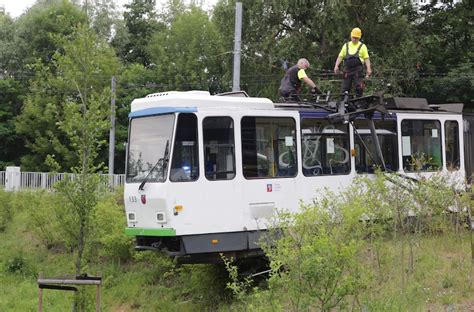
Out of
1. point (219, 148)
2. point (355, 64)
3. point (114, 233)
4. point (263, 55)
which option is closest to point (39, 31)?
point (263, 55)

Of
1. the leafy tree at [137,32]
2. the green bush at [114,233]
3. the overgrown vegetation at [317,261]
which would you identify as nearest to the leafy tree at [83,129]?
the overgrown vegetation at [317,261]

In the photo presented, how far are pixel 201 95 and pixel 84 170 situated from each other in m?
2.76

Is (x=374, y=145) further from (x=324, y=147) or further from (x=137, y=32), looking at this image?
(x=137, y=32)

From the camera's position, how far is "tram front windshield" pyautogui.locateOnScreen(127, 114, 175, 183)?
31.5 feet

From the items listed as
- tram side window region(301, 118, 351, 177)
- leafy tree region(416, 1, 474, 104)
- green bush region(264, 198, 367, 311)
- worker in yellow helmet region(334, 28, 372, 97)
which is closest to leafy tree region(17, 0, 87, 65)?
leafy tree region(416, 1, 474, 104)

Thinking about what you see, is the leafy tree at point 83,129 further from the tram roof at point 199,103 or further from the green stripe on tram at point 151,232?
the tram roof at point 199,103

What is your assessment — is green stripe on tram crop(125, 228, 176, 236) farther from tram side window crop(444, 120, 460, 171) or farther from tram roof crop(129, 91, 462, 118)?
tram side window crop(444, 120, 460, 171)

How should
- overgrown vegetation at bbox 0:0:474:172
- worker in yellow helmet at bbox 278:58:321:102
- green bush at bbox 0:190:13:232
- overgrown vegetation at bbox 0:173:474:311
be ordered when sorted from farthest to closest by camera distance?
overgrown vegetation at bbox 0:0:474:172 → green bush at bbox 0:190:13:232 → worker in yellow helmet at bbox 278:58:321:102 → overgrown vegetation at bbox 0:173:474:311

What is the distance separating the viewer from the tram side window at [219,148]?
9.68m

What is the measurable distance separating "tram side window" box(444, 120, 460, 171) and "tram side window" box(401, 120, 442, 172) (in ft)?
0.76

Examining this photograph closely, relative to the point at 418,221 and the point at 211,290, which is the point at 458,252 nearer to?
the point at 418,221

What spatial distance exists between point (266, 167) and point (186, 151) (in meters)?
1.47

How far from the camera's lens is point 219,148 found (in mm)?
9781

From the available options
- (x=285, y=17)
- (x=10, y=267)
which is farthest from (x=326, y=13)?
(x=10, y=267)
